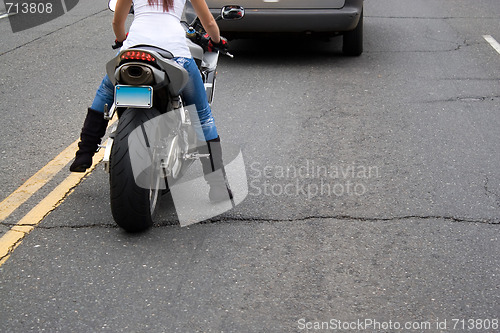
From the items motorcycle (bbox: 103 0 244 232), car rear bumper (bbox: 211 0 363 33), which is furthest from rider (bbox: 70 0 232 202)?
car rear bumper (bbox: 211 0 363 33)

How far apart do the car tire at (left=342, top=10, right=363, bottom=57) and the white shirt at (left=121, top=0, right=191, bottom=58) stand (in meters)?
4.94

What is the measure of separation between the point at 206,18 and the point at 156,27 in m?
0.37

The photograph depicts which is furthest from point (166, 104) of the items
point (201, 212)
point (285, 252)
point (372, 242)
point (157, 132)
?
point (372, 242)

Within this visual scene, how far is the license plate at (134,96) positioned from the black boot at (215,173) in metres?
0.79

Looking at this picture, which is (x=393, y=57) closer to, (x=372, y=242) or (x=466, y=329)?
(x=372, y=242)

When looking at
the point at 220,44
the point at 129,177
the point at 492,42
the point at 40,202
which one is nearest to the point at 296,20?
the point at 492,42

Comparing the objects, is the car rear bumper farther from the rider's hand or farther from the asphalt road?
the rider's hand

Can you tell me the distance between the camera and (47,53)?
31.9ft

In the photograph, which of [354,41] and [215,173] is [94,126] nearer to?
[215,173]

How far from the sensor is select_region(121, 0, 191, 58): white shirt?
456cm

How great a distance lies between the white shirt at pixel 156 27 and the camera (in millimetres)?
4559

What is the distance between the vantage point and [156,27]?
4562 mm

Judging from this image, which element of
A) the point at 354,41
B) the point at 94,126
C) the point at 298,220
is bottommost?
the point at 354,41

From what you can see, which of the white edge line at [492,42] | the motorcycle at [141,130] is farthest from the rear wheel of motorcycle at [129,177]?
the white edge line at [492,42]
